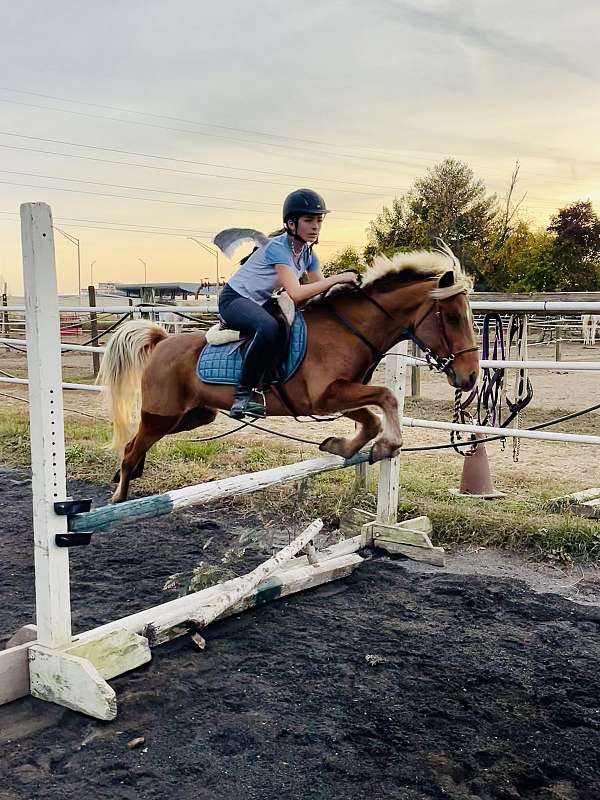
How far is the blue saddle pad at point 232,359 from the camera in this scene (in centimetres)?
380

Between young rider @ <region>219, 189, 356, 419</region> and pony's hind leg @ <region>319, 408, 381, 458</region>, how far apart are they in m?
0.42

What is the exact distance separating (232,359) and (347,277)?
75 centimetres

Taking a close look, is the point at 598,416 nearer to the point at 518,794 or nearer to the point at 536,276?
the point at 518,794

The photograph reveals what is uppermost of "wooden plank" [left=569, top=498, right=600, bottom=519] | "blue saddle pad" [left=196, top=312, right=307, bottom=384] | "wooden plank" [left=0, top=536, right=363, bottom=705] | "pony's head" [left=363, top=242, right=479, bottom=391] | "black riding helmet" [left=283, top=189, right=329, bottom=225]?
"black riding helmet" [left=283, top=189, right=329, bottom=225]

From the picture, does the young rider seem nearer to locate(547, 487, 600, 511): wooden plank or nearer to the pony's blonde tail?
the pony's blonde tail

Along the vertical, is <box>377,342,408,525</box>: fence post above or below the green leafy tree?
below

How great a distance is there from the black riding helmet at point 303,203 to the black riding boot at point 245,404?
3.04 ft

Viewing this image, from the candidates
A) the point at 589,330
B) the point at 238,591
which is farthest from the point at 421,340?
the point at 589,330

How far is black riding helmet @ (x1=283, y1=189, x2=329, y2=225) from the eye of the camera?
3.62 metres

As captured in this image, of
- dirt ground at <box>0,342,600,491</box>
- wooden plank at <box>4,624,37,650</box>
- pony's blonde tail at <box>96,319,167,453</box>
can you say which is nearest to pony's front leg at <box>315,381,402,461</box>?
pony's blonde tail at <box>96,319,167,453</box>

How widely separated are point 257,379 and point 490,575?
1.75 meters

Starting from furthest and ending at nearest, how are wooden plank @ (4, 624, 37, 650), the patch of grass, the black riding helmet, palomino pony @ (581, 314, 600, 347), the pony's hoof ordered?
palomino pony @ (581, 314, 600, 347)
the patch of grass
the pony's hoof
the black riding helmet
wooden plank @ (4, 624, 37, 650)

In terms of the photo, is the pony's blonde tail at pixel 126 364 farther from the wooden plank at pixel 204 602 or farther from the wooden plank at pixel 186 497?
the wooden plank at pixel 204 602

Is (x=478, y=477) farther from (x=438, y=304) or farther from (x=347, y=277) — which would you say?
(x=347, y=277)
